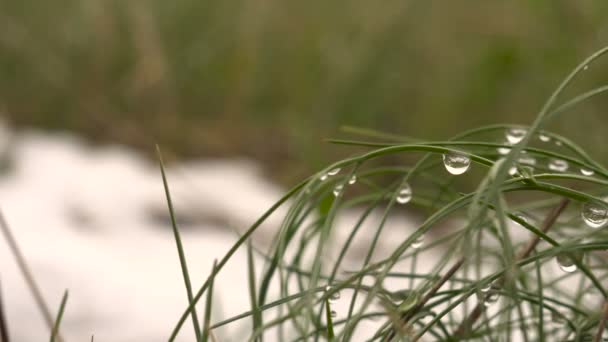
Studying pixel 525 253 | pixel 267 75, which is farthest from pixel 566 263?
pixel 267 75

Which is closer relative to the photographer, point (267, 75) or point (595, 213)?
point (595, 213)

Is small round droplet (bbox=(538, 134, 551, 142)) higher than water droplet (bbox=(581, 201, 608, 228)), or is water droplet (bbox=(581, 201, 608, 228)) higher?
small round droplet (bbox=(538, 134, 551, 142))

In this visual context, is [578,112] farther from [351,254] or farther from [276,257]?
[276,257]

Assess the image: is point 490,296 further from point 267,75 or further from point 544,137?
point 267,75

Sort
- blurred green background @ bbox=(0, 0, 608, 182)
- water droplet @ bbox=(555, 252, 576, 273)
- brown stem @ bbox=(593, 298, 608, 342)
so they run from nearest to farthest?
brown stem @ bbox=(593, 298, 608, 342) < water droplet @ bbox=(555, 252, 576, 273) < blurred green background @ bbox=(0, 0, 608, 182)

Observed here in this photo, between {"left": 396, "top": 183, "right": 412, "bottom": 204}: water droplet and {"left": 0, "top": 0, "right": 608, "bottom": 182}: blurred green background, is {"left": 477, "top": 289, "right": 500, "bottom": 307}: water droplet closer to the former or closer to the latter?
{"left": 396, "top": 183, "right": 412, "bottom": 204}: water droplet

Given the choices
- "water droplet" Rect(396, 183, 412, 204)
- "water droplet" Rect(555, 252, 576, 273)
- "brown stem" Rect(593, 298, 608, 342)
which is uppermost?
"water droplet" Rect(396, 183, 412, 204)

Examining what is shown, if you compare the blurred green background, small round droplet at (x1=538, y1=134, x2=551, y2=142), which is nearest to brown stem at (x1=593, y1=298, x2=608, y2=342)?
small round droplet at (x1=538, y1=134, x2=551, y2=142)

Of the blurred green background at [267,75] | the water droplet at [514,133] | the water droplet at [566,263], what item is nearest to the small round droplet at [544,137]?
the water droplet at [514,133]

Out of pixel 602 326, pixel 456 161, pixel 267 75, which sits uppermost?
pixel 267 75
